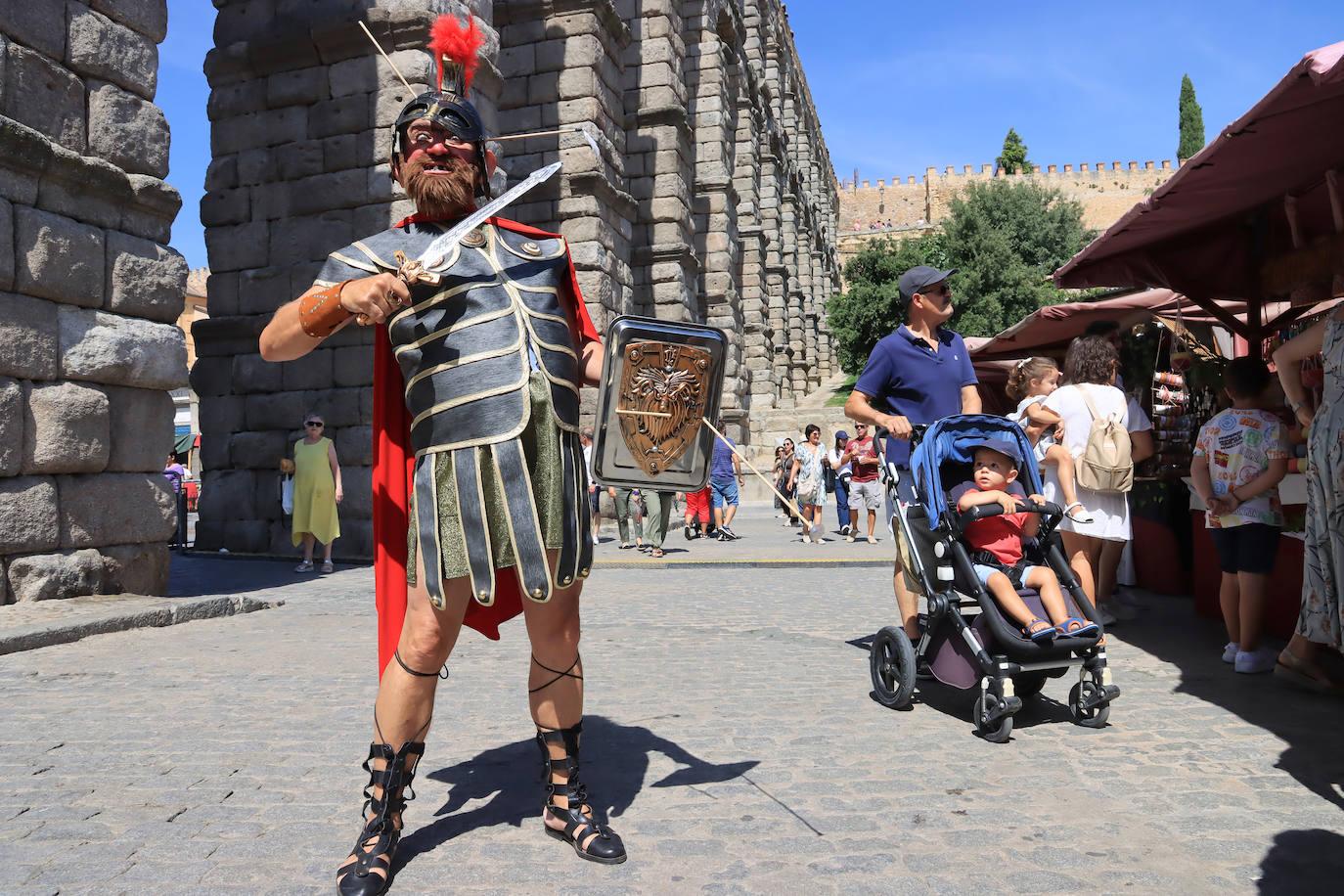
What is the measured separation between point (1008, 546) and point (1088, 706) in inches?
30.4

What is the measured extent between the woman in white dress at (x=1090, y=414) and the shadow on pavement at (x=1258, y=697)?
24.6 inches

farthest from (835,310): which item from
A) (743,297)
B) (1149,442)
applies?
(1149,442)

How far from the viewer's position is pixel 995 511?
4422 millimetres

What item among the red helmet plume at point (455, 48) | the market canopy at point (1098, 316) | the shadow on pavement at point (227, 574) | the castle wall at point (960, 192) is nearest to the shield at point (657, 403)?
the red helmet plume at point (455, 48)

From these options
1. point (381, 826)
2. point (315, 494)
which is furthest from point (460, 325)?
point (315, 494)

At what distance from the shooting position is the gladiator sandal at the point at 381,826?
2553 millimetres

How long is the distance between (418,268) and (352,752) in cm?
207

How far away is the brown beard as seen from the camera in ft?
9.66

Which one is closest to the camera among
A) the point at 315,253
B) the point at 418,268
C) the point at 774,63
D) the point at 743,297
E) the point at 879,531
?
the point at 418,268

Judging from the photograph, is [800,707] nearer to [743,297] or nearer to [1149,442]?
[1149,442]

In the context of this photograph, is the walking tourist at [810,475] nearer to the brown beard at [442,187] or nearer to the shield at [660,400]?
the shield at [660,400]

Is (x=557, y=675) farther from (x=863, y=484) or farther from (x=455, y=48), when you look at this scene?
(x=863, y=484)

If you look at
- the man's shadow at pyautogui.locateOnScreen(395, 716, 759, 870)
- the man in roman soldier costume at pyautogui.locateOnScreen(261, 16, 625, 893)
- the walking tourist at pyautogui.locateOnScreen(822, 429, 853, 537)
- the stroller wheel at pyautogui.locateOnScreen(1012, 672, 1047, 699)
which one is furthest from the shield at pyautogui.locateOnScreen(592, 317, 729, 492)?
the walking tourist at pyautogui.locateOnScreen(822, 429, 853, 537)

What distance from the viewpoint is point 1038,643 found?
4223 millimetres
